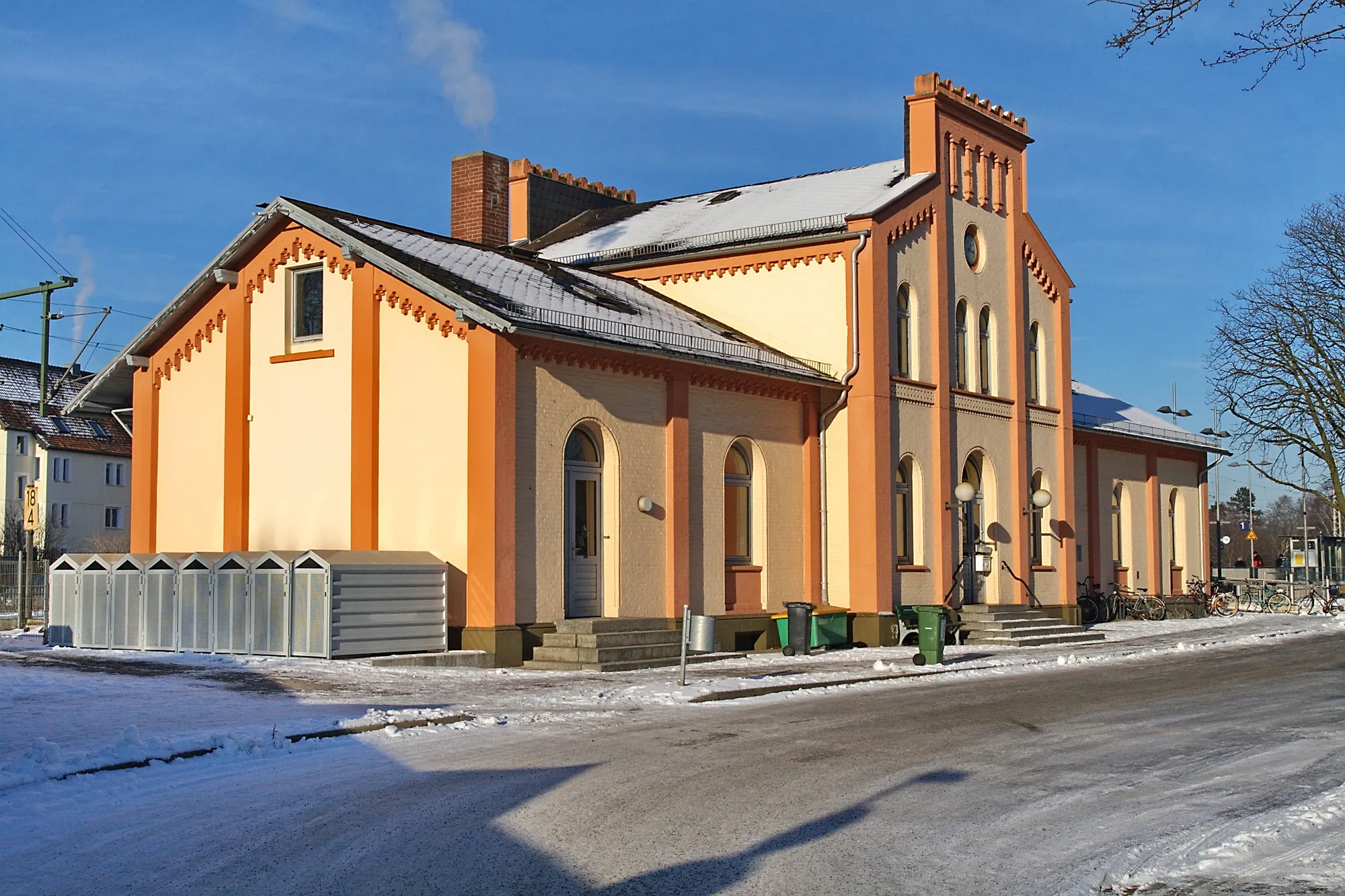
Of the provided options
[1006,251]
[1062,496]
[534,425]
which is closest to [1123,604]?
[1062,496]

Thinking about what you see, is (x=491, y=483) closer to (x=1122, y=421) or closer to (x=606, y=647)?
(x=606, y=647)

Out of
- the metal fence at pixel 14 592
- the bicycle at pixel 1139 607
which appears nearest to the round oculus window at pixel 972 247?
the bicycle at pixel 1139 607

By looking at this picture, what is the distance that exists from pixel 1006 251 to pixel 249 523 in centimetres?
1763

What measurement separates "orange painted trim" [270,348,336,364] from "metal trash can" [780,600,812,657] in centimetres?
865

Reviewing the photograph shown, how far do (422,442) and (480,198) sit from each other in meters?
13.3

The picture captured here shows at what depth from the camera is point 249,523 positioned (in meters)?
23.3

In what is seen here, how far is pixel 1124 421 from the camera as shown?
38719mm

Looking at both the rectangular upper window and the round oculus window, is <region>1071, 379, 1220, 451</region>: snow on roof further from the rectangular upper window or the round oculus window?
the rectangular upper window

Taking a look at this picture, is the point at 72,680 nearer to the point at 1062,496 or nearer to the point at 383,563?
the point at 383,563

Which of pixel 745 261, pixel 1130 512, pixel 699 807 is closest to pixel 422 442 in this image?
pixel 745 261

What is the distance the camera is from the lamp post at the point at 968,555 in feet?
97.1

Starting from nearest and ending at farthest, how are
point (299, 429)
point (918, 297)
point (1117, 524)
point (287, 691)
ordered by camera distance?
point (287, 691), point (299, 429), point (918, 297), point (1117, 524)

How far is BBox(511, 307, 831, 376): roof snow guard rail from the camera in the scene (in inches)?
842

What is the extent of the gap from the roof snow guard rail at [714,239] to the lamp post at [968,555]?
6.36 meters
